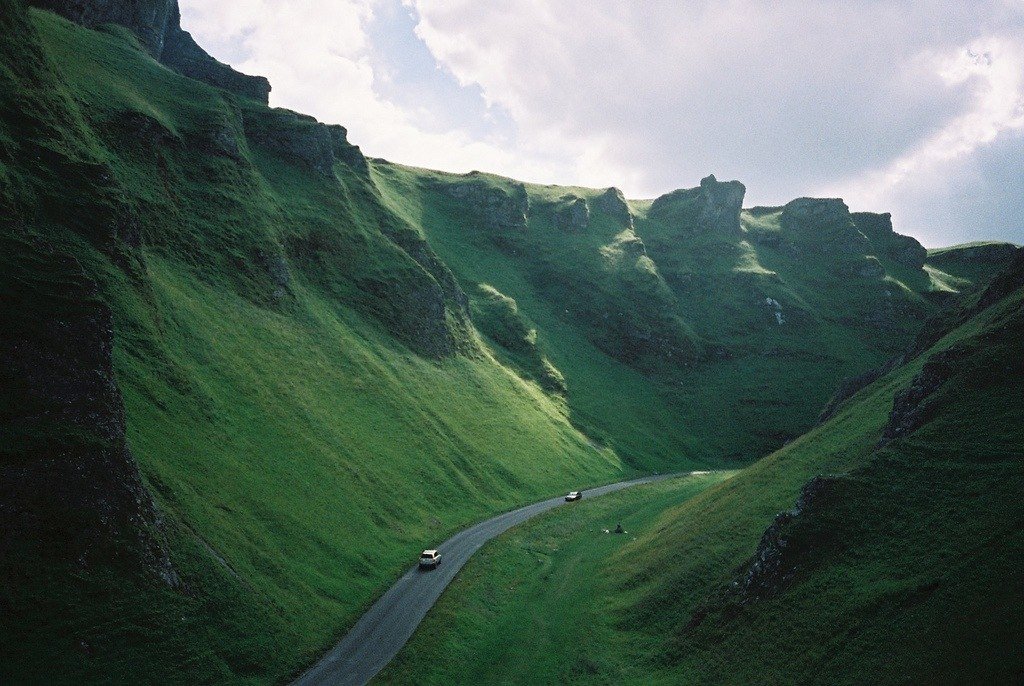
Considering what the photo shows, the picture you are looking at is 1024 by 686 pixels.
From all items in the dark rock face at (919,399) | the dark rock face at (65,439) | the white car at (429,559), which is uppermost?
the dark rock face at (919,399)

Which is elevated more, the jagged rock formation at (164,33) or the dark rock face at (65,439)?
the jagged rock formation at (164,33)

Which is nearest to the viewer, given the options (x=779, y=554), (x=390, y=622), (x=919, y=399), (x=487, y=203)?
(x=779, y=554)

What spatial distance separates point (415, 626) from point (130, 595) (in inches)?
759

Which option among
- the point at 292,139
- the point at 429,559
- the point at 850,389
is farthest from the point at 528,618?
the point at 292,139

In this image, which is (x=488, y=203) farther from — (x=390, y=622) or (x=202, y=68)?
(x=390, y=622)

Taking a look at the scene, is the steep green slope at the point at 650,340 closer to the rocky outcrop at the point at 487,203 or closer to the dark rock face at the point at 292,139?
the rocky outcrop at the point at 487,203

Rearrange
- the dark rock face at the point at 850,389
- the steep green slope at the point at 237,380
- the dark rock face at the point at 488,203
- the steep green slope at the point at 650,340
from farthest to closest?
1. the dark rock face at the point at 488,203
2. the steep green slope at the point at 650,340
3. the dark rock face at the point at 850,389
4. the steep green slope at the point at 237,380

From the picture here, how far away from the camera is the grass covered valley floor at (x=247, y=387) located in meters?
30.7

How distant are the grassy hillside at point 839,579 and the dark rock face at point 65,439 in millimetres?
18571

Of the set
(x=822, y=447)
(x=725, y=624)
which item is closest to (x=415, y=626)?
(x=725, y=624)

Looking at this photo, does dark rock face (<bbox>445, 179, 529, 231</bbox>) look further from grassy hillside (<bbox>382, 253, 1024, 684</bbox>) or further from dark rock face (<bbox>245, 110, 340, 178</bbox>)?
grassy hillside (<bbox>382, 253, 1024, 684</bbox>)

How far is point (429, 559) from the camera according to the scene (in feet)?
178

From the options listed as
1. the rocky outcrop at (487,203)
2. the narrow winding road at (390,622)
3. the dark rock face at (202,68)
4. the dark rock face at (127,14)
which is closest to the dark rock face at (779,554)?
the narrow winding road at (390,622)

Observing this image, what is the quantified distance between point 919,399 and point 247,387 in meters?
65.4
